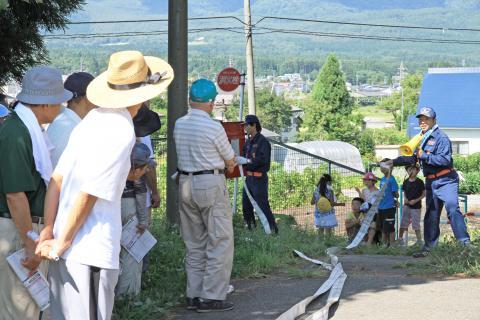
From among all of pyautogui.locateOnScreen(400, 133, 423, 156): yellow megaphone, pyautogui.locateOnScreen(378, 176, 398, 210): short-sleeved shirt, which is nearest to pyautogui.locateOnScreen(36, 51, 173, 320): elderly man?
pyautogui.locateOnScreen(400, 133, 423, 156): yellow megaphone

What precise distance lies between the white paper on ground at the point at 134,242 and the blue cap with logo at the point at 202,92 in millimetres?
1276

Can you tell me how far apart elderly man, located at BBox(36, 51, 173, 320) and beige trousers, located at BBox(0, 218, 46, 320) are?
0.96 ft

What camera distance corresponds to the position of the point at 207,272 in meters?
7.27

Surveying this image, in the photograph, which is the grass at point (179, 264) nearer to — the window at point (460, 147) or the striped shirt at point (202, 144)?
the striped shirt at point (202, 144)

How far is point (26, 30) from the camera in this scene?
8.93m

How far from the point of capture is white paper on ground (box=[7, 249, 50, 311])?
4.97m

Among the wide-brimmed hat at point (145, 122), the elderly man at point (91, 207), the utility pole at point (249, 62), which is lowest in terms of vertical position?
the elderly man at point (91, 207)

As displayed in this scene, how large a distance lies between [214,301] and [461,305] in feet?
6.68

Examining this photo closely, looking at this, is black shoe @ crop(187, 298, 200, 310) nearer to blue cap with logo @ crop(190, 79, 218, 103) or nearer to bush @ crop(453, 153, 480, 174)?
blue cap with logo @ crop(190, 79, 218, 103)

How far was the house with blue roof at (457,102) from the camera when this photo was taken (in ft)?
269

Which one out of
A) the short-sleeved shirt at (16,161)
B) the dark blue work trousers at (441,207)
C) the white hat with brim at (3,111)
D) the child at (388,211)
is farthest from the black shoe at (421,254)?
the short-sleeved shirt at (16,161)

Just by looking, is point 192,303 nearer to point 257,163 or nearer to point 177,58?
point 177,58

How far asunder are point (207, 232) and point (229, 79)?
39.5 feet

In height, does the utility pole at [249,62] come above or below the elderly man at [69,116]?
above
